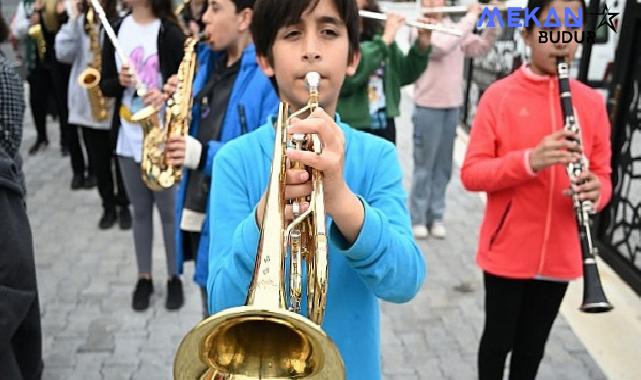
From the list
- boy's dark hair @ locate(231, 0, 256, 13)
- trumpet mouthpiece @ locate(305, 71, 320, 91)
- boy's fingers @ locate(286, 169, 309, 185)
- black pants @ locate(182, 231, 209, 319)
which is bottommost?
black pants @ locate(182, 231, 209, 319)

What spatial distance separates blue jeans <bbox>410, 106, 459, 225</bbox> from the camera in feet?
16.3

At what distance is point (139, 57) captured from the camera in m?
3.51

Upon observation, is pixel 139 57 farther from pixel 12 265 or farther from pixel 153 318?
A: pixel 12 265

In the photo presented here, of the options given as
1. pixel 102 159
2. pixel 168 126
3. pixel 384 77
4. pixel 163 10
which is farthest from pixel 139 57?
pixel 102 159

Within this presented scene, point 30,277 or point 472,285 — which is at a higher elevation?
point 30,277

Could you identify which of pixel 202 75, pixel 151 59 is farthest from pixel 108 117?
pixel 202 75

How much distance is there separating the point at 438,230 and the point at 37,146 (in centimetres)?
522

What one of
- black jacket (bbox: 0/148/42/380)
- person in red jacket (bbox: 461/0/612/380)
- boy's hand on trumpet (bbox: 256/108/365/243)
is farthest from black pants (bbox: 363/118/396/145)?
boy's hand on trumpet (bbox: 256/108/365/243)

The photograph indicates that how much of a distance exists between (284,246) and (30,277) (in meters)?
0.96

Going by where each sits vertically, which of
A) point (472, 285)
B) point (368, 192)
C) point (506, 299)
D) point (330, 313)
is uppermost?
point (368, 192)

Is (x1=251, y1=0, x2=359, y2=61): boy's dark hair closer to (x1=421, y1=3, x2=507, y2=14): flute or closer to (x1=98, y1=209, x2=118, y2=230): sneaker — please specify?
(x1=421, y1=3, x2=507, y2=14): flute

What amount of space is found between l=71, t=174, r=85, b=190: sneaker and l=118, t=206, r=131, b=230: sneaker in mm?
1035

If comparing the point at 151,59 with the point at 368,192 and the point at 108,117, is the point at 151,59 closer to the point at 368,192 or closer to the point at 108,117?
the point at 108,117

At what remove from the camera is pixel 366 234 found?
124 centimetres
